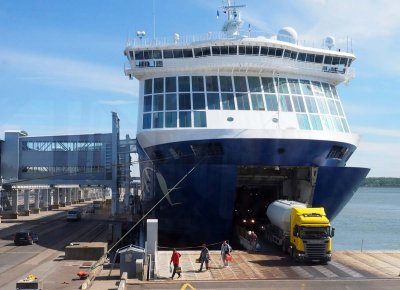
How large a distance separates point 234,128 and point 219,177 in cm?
258

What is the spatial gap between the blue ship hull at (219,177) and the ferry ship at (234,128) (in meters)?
0.05

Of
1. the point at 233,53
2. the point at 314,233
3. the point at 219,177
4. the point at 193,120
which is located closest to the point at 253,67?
the point at 233,53

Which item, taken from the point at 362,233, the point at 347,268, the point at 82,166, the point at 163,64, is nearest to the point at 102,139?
the point at 82,166

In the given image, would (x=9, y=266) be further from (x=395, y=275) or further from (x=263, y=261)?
(x=395, y=275)

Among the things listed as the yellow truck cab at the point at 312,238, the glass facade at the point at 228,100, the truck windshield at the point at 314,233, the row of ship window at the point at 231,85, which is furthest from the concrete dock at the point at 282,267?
the row of ship window at the point at 231,85

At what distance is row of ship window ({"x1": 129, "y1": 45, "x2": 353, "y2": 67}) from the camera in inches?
1084

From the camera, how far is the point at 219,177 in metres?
23.2

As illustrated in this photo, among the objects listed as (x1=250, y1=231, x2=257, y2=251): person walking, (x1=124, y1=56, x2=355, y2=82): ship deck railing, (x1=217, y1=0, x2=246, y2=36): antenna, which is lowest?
(x1=250, y1=231, x2=257, y2=251): person walking

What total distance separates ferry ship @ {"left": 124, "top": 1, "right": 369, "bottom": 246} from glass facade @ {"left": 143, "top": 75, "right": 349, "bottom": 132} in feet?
0.19

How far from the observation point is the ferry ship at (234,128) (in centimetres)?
2370

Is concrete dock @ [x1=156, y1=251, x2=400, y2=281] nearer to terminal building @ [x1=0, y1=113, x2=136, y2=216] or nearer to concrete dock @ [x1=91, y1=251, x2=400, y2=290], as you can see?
concrete dock @ [x1=91, y1=251, x2=400, y2=290]

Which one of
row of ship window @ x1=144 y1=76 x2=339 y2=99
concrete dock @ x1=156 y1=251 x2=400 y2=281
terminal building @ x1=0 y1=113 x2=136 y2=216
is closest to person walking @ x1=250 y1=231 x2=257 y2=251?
concrete dock @ x1=156 y1=251 x2=400 y2=281

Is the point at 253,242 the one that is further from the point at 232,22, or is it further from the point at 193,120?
the point at 232,22

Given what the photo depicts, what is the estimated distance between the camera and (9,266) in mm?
23766
